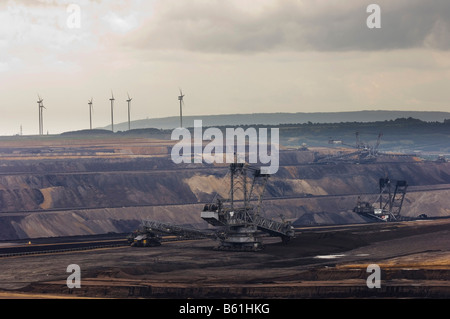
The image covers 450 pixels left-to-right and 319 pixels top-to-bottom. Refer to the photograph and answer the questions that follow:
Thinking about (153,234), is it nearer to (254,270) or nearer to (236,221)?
(236,221)

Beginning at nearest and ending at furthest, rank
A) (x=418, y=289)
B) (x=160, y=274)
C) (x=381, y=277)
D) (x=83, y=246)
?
(x=418, y=289), (x=381, y=277), (x=160, y=274), (x=83, y=246)

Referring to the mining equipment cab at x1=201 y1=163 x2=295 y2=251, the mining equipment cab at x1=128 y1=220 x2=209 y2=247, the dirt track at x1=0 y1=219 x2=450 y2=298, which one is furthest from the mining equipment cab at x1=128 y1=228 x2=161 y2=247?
the mining equipment cab at x1=201 y1=163 x2=295 y2=251

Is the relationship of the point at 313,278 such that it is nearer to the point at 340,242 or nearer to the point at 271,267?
the point at 271,267

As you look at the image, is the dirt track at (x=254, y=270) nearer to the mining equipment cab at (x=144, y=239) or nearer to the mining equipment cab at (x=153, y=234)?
the mining equipment cab at (x=144, y=239)

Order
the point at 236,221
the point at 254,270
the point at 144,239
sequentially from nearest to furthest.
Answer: the point at 254,270 → the point at 236,221 → the point at 144,239

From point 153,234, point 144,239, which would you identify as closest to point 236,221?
point 153,234

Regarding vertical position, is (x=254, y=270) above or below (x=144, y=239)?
below

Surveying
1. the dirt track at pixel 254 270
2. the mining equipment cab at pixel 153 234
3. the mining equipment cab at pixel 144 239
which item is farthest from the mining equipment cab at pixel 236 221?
the mining equipment cab at pixel 144 239
